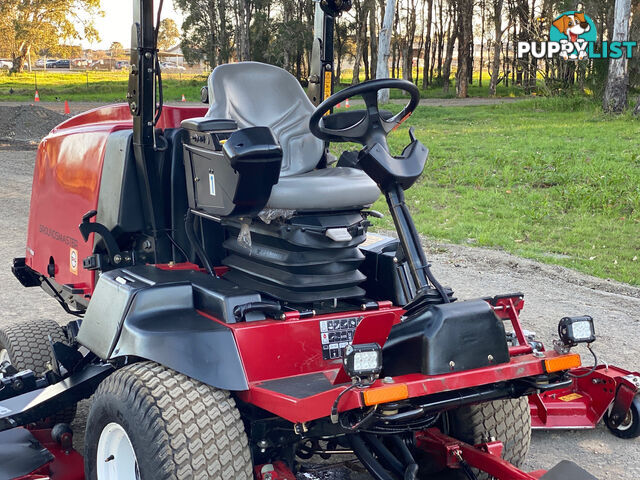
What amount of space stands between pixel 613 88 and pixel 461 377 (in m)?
16.2

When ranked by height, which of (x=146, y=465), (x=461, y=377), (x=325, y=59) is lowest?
(x=146, y=465)

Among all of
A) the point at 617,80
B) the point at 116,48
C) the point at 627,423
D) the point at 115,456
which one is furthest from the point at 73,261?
the point at 116,48

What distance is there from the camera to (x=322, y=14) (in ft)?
13.4

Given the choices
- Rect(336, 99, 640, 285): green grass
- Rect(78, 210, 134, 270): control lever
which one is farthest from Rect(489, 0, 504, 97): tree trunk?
Rect(78, 210, 134, 270): control lever

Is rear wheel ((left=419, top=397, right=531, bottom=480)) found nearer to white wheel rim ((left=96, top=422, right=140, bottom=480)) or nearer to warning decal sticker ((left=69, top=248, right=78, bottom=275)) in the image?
white wheel rim ((left=96, top=422, right=140, bottom=480))

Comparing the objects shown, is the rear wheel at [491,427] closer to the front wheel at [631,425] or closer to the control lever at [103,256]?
the front wheel at [631,425]

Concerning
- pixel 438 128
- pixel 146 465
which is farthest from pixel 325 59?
pixel 438 128

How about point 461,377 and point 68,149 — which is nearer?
point 461,377

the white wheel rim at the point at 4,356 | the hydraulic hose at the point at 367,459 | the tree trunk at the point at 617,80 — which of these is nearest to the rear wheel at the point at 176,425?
the hydraulic hose at the point at 367,459

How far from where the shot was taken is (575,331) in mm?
2637

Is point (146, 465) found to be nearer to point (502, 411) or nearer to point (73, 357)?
point (73, 357)

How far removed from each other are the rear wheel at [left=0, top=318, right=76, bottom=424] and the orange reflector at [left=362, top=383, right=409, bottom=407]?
197 centimetres

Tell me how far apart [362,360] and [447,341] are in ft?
1.05

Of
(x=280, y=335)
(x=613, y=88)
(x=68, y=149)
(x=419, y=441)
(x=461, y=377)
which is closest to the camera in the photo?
(x=461, y=377)
